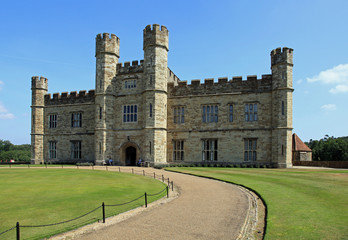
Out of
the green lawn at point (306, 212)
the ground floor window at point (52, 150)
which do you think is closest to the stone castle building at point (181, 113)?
the ground floor window at point (52, 150)

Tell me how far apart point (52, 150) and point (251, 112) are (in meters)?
27.1

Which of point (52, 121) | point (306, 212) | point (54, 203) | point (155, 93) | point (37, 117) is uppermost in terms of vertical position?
point (155, 93)

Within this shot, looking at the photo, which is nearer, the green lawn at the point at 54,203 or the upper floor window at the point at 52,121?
the green lawn at the point at 54,203

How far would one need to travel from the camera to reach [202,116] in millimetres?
30766

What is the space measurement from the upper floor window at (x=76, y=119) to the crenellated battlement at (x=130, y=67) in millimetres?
8795

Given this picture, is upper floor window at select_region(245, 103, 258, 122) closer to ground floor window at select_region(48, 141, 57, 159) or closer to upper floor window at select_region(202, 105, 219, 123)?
upper floor window at select_region(202, 105, 219, 123)

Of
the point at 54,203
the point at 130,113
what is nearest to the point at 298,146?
the point at 130,113

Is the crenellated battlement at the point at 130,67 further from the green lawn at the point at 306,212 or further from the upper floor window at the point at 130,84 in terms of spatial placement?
the green lawn at the point at 306,212

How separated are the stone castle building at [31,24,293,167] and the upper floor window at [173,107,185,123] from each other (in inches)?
4.7

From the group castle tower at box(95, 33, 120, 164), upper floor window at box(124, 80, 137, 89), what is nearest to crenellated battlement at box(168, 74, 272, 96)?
upper floor window at box(124, 80, 137, 89)

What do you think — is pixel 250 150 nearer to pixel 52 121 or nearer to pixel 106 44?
pixel 106 44

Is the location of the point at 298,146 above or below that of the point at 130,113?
below

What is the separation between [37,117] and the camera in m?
37.1

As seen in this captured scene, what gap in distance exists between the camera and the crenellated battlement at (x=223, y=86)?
29.0 m
